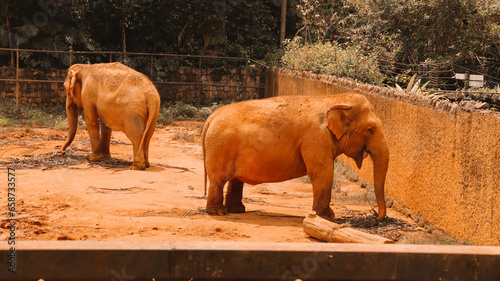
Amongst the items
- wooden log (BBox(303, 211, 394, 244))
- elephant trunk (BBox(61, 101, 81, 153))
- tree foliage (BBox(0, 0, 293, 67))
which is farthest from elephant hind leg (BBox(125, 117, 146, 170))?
tree foliage (BBox(0, 0, 293, 67))

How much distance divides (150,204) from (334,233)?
3.09 meters

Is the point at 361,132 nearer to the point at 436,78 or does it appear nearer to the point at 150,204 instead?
the point at 150,204

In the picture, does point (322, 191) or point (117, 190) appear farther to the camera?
point (117, 190)

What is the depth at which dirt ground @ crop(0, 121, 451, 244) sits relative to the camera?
6.95m

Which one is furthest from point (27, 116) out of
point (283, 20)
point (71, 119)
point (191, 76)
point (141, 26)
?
point (283, 20)

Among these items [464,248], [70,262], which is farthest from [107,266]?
[464,248]

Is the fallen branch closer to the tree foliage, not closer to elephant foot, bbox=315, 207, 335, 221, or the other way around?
elephant foot, bbox=315, 207, 335, 221

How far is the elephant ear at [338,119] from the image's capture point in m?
7.58

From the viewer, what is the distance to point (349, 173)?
1188 centimetres

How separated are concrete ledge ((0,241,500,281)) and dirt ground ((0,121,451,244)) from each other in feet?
7.70

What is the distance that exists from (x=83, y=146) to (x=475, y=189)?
382 inches

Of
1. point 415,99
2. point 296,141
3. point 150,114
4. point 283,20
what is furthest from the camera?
point 283,20

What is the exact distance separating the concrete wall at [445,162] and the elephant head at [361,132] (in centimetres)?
77

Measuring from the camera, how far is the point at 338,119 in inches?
299
